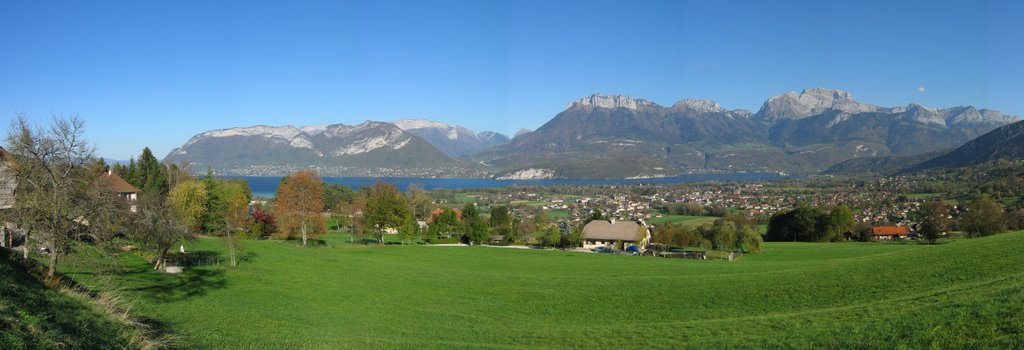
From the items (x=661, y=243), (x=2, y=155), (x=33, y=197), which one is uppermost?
(x=2, y=155)

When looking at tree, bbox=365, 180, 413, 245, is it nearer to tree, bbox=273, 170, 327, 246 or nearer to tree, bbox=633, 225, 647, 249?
tree, bbox=273, 170, 327, 246

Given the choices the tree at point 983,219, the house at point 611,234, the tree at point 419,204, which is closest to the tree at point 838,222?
the tree at point 983,219

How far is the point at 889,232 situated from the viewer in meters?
75.0

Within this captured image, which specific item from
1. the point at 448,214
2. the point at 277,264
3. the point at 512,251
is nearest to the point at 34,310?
the point at 277,264

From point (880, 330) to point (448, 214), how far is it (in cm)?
6003

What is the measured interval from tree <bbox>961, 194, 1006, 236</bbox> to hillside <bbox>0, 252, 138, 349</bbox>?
258 ft

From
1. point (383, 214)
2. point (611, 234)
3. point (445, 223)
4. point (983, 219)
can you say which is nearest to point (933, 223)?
point (983, 219)

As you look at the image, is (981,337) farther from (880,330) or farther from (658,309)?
(658,309)

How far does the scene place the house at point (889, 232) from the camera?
73.6 meters

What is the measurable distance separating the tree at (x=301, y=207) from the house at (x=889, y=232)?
2741 inches

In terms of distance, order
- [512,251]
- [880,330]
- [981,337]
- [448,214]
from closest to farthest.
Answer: [981,337], [880,330], [512,251], [448,214]

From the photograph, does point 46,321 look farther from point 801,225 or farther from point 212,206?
point 801,225

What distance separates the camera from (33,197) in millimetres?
16688

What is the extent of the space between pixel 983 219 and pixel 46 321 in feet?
263
